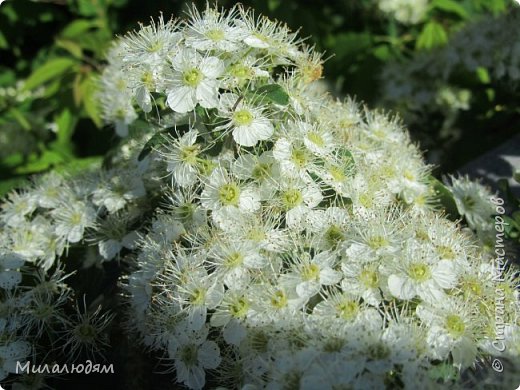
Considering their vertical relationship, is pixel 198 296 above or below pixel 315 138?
below

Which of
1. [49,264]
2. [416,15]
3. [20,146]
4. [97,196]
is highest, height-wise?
[416,15]

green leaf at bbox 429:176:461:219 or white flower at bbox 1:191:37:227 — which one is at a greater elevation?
green leaf at bbox 429:176:461:219

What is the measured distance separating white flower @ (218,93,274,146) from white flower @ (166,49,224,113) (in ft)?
0.13

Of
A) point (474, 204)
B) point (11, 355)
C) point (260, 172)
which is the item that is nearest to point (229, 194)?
point (260, 172)

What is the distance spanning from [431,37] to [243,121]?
2070mm

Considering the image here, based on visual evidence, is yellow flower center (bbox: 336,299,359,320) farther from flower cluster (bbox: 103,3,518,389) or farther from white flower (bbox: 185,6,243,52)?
white flower (bbox: 185,6,243,52)

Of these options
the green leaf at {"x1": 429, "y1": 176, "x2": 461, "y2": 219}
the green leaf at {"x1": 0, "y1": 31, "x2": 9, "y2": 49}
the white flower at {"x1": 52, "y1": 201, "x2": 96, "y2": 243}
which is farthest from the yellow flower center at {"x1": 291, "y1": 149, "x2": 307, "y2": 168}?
the green leaf at {"x1": 0, "y1": 31, "x2": 9, "y2": 49}

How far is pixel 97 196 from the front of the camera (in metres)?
2.10

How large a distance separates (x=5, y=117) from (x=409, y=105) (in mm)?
2284

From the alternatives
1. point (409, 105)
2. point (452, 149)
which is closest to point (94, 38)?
point (409, 105)

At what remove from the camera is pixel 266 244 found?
1678mm

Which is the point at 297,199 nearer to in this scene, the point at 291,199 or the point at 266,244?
the point at 291,199

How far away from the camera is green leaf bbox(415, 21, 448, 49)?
3.38 meters

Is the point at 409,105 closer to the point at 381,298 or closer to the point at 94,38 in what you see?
the point at 94,38
